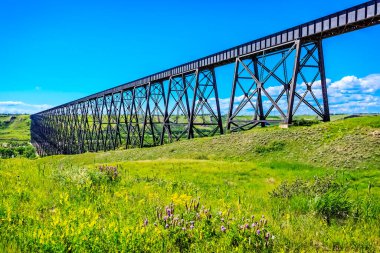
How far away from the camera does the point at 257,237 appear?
3.91 metres

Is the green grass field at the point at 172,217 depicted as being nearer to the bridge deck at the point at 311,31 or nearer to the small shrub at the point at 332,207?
the small shrub at the point at 332,207

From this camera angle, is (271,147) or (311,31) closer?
(271,147)

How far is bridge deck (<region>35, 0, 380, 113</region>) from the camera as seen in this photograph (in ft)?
62.0

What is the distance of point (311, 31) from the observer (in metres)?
22.0

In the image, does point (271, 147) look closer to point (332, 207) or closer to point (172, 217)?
point (332, 207)

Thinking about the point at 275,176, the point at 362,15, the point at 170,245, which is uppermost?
the point at 362,15

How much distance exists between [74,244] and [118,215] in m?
1.38

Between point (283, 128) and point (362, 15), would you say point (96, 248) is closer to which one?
point (283, 128)

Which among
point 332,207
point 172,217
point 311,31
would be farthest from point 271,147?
point 172,217

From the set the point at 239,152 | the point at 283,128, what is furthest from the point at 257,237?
the point at 283,128

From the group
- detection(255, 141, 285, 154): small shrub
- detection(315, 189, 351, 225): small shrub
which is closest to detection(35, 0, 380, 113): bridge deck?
detection(255, 141, 285, 154): small shrub

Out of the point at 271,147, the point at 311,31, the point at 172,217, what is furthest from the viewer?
the point at 311,31

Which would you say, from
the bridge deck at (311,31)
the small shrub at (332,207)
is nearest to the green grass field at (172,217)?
the small shrub at (332,207)

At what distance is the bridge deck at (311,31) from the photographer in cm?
1891
